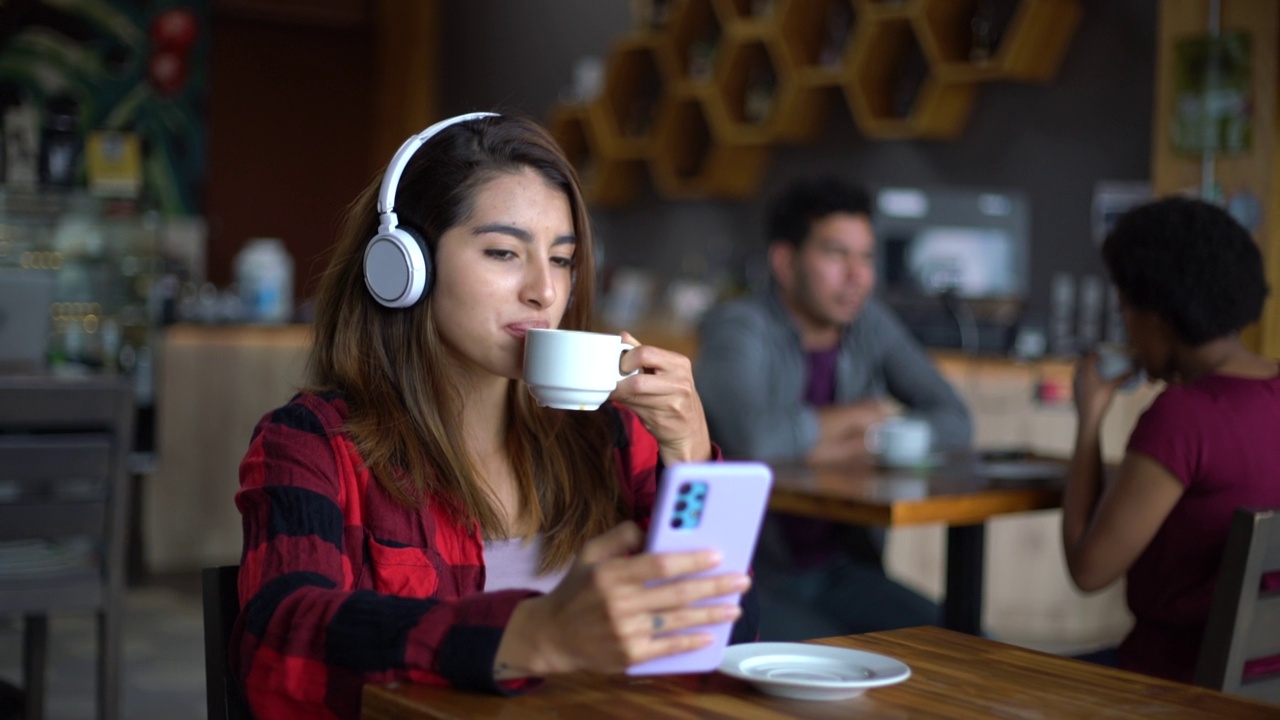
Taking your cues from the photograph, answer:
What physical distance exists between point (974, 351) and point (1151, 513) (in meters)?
2.58

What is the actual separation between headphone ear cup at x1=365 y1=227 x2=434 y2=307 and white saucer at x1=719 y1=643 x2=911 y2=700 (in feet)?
→ 1.62

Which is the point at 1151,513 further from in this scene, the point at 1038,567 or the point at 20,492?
the point at 20,492

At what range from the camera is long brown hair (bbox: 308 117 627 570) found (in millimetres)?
1381

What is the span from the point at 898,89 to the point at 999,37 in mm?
533

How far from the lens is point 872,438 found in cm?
266

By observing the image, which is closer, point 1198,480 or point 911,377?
point 1198,480

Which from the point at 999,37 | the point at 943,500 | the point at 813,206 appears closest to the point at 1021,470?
the point at 943,500

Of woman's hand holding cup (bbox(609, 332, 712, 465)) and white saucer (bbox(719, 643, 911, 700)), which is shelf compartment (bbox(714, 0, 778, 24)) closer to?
woman's hand holding cup (bbox(609, 332, 712, 465))

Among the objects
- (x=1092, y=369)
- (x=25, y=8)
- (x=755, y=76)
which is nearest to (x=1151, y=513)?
(x=1092, y=369)

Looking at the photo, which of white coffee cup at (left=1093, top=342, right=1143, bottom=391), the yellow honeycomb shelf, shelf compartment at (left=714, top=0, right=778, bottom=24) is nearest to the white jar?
the yellow honeycomb shelf

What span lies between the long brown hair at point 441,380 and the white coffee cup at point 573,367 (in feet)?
0.53

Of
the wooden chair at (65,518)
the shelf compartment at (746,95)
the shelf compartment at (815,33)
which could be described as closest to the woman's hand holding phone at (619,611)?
the wooden chair at (65,518)

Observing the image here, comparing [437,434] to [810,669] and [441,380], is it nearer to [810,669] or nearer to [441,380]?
[441,380]

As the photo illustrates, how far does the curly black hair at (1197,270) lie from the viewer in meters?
1.92
